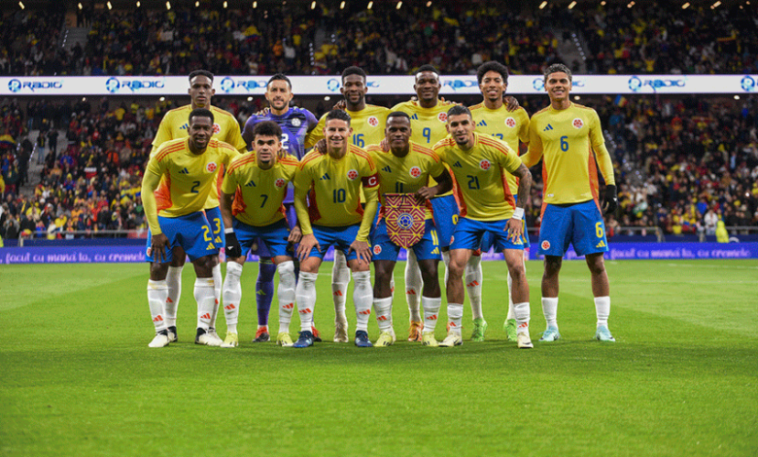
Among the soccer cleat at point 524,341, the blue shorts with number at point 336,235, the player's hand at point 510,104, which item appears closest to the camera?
the soccer cleat at point 524,341

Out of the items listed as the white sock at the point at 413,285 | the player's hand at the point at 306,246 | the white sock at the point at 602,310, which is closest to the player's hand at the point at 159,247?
the player's hand at the point at 306,246

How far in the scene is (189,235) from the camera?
22.3 ft

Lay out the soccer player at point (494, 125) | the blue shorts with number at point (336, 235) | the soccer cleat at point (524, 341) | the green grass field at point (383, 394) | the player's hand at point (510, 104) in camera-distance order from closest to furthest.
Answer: the green grass field at point (383, 394)
the soccer cleat at point (524, 341)
the blue shorts with number at point (336, 235)
the soccer player at point (494, 125)
the player's hand at point (510, 104)

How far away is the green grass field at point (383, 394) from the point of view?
3.43 m

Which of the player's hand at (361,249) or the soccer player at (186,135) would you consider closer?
the player's hand at (361,249)

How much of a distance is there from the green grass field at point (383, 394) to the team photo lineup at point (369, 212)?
0.39 m

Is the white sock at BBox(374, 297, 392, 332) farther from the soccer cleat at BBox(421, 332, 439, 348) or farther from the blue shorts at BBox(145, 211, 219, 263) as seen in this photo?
the blue shorts at BBox(145, 211, 219, 263)

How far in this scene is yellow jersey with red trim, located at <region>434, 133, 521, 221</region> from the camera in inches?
259

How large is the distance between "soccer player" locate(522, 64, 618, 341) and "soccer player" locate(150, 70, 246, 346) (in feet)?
9.80

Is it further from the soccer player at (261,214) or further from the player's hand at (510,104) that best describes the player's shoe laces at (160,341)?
the player's hand at (510,104)

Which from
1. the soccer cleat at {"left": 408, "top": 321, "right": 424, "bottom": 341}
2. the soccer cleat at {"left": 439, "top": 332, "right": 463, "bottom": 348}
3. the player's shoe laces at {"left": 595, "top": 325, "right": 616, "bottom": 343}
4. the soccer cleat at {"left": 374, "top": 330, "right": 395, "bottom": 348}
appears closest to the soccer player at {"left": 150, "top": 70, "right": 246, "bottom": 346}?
the soccer cleat at {"left": 374, "top": 330, "right": 395, "bottom": 348}

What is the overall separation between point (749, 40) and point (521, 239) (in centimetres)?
2924

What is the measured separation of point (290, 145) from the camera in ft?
24.6

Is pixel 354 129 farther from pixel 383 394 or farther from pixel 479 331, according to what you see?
pixel 383 394
